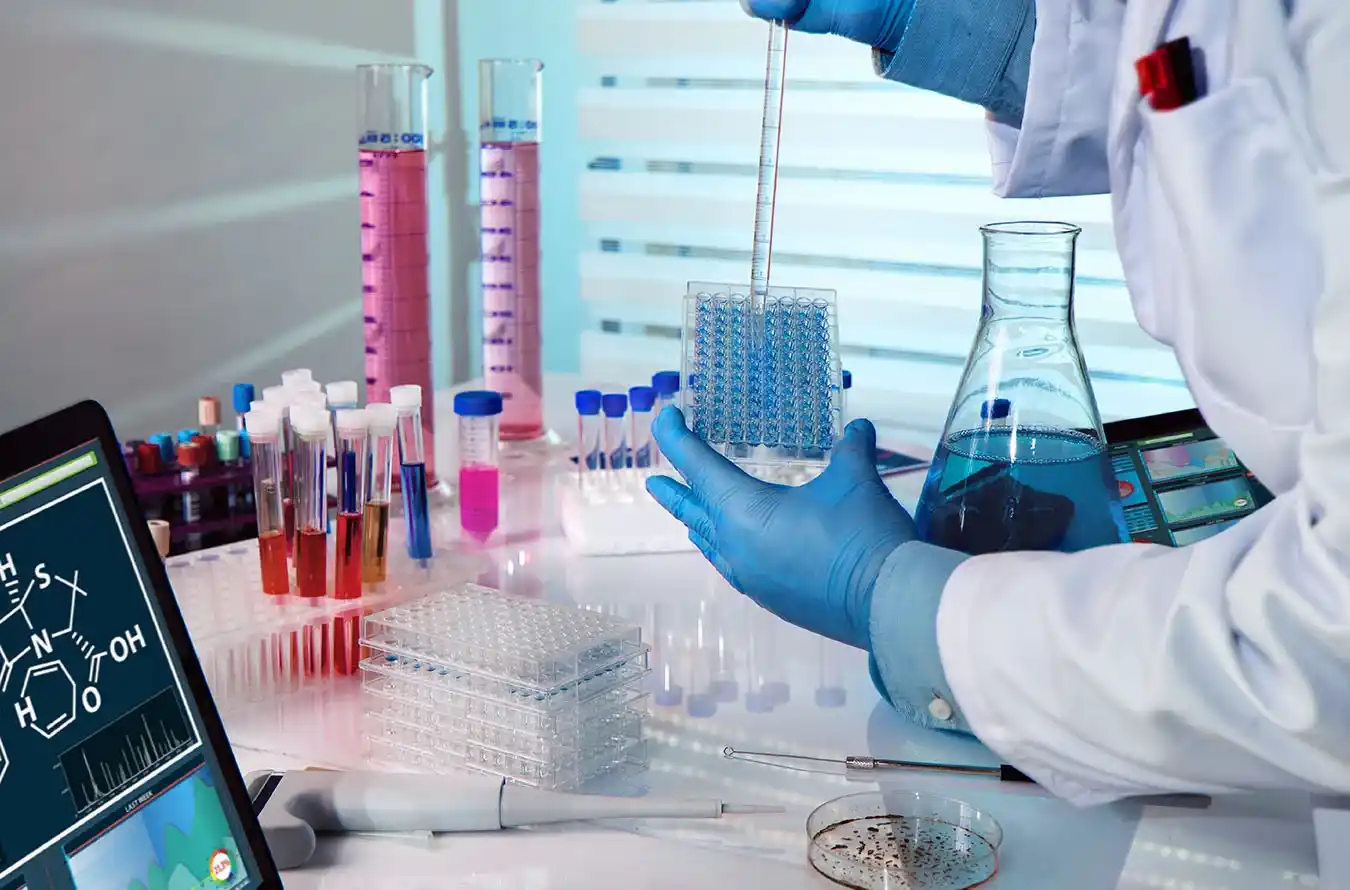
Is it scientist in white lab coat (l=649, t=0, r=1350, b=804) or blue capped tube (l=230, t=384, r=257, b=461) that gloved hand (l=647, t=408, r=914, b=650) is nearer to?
scientist in white lab coat (l=649, t=0, r=1350, b=804)

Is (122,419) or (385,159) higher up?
(385,159)

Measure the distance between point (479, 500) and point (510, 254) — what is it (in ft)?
1.23

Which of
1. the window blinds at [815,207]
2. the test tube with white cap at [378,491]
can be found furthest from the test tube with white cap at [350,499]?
the window blinds at [815,207]

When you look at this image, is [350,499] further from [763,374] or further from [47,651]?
[47,651]

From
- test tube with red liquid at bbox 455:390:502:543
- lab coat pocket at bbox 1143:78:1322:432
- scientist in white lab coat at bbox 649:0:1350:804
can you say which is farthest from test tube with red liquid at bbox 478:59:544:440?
lab coat pocket at bbox 1143:78:1322:432

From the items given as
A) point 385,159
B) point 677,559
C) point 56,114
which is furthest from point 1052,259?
point 56,114

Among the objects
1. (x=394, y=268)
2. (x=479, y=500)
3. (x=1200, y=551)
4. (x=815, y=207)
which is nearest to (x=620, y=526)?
(x=479, y=500)

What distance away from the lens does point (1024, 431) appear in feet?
3.41

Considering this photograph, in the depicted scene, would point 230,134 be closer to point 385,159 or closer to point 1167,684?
point 385,159

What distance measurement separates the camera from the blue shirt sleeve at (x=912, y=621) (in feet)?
2.83

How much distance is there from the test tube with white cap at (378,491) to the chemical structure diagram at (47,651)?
47 centimetres

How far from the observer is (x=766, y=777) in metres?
0.96

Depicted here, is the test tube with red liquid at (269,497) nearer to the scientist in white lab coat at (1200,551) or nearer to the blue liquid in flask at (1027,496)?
the scientist in white lab coat at (1200,551)

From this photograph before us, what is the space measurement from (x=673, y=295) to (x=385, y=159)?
1.18m
